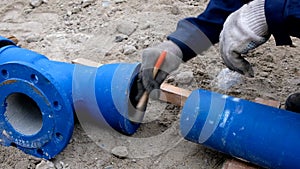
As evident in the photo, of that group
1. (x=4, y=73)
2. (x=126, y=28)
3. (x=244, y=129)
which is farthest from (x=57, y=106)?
(x=126, y=28)

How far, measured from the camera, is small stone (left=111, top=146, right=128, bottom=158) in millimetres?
1906

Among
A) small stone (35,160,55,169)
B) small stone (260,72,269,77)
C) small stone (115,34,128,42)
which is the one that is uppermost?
small stone (260,72,269,77)

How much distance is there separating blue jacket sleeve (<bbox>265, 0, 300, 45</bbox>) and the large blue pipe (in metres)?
0.30

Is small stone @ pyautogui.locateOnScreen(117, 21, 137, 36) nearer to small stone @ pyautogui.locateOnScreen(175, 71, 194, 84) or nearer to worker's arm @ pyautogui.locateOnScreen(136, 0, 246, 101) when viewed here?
small stone @ pyautogui.locateOnScreen(175, 71, 194, 84)

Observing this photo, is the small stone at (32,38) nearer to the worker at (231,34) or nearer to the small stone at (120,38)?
the small stone at (120,38)

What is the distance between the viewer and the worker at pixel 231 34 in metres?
1.52

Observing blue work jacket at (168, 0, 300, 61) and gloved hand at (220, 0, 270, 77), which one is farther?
blue work jacket at (168, 0, 300, 61)

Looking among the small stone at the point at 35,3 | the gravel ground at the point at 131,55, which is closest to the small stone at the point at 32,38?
the gravel ground at the point at 131,55

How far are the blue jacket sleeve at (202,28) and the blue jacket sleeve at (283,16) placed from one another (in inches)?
13.6

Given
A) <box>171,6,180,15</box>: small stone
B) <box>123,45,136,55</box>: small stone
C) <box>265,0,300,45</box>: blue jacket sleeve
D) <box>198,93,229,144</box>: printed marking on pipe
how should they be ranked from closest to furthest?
1. <box>265,0,300,45</box>: blue jacket sleeve
2. <box>198,93,229,144</box>: printed marking on pipe
3. <box>123,45,136,55</box>: small stone
4. <box>171,6,180,15</box>: small stone

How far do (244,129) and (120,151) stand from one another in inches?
21.4

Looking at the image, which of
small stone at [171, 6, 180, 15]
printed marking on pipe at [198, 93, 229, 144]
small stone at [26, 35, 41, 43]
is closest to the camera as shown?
printed marking on pipe at [198, 93, 229, 144]

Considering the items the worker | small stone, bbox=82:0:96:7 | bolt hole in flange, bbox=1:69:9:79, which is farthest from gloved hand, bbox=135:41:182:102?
small stone, bbox=82:0:96:7

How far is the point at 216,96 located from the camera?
177 centimetres
